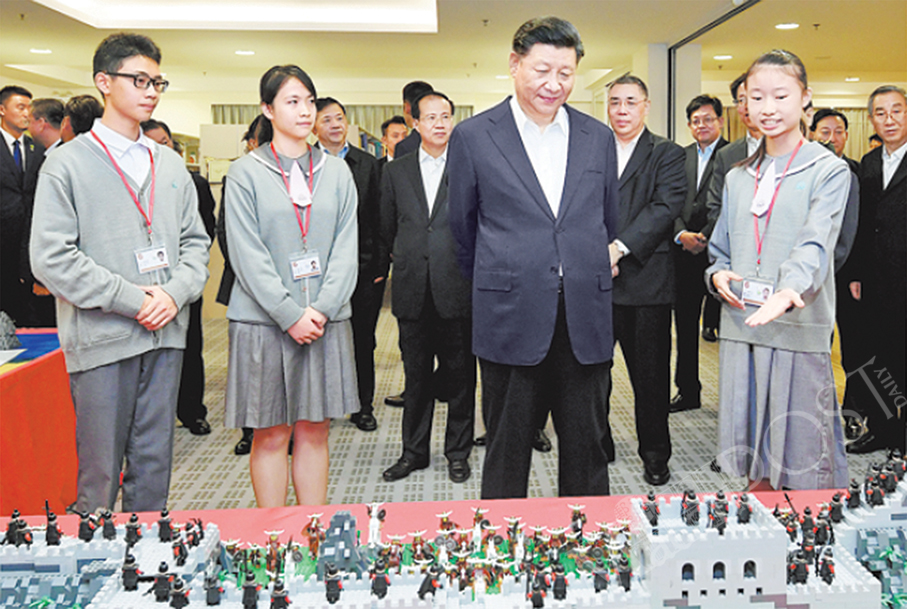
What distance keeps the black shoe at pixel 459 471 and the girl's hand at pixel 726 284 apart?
153cm

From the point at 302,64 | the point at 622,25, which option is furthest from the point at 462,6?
the point at 302,64

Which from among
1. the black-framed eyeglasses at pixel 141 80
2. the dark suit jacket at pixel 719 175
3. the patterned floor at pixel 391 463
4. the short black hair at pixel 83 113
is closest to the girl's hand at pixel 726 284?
the dark suit jacket at pixel 719 175

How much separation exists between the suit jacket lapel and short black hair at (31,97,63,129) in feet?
11.0

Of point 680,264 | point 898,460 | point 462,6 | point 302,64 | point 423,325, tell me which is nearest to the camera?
point 898,460

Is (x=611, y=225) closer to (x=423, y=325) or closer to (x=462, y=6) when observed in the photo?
(x=423, y=325)

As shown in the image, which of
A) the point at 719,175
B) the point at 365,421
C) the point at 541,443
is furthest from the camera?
the point at 365,421

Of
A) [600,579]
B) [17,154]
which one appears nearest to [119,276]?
[600,579]

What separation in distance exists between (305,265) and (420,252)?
880 millimetres

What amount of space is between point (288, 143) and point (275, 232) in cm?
28

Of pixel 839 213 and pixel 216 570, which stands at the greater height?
pixel 839 213

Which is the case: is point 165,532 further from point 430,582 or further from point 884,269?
point 884,269

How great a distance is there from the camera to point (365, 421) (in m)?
3.91

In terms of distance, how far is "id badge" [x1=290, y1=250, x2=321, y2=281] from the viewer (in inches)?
85.4

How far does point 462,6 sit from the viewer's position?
6.15 m
